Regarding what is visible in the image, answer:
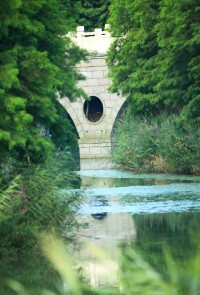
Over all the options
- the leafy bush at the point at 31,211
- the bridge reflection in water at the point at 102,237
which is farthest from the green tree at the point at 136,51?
the leafy bush at the point at 31,211

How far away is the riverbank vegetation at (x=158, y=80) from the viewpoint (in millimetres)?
33281

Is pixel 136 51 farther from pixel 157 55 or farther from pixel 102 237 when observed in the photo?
pixel 102 237

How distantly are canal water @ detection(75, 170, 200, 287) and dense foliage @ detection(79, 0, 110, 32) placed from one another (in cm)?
2656

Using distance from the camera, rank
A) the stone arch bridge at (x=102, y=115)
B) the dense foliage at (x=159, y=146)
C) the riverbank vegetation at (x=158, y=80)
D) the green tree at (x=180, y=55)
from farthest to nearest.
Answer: the stone arch bridge at (x=102, y=115) < the dense foliage at (x=159, y=146) < the riverbank vegetation at (x=158, y=80) < the green tree at (x=180, y=55)

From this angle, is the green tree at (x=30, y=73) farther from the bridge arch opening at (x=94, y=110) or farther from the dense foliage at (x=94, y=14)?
the bridge arch opening at (x=94, y=110)

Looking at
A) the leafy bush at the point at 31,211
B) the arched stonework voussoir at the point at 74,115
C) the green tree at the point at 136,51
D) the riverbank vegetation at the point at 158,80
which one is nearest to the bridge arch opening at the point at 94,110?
the arched stonework voussoir at the point at 74,115

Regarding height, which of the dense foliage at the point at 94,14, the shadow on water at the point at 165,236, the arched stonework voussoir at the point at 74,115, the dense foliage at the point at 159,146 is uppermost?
the dense foliage at the point at 94,14

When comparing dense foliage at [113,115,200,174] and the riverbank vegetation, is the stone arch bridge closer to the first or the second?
the riverbank vegetation

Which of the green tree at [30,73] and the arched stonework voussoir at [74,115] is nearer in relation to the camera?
the green tree at [30,73]

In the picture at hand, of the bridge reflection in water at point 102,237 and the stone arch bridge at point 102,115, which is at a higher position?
the stone arch bridge at point 102,115

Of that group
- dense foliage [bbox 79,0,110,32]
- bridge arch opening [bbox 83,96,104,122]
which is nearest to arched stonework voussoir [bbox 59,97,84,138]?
bridge arch opening [bbox 83,96,104,122]

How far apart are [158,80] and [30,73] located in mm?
20441

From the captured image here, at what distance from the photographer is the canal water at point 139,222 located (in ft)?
45.3

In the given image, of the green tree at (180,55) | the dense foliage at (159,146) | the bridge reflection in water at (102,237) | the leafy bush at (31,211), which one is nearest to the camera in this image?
the bridge reflection in water at (102,237)
